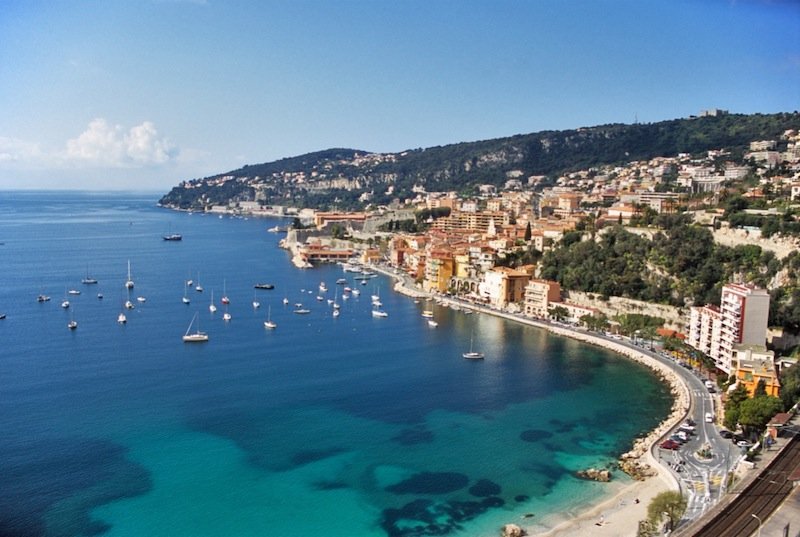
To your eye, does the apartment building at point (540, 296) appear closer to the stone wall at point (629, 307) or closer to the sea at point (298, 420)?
the stone wall at point (629, 307)

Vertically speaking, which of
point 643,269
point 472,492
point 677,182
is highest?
point 677,182

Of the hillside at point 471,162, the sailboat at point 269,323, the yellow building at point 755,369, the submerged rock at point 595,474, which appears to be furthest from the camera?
the hillside at point 471,162

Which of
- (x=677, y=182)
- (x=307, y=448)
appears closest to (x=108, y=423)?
(x=307, y=448)

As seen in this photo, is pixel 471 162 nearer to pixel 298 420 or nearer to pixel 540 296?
pixel 540 296

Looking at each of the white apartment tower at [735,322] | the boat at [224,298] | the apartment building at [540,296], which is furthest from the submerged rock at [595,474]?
the boat at [224,298]

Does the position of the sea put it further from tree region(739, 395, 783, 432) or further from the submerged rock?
tree region(739, 395, 783, 432)

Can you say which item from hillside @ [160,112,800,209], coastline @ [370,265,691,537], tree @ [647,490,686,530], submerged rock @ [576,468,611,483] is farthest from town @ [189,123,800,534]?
hillside @ [160,112,800,209]

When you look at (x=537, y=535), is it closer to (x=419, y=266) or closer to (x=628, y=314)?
(x=628, y=314)
